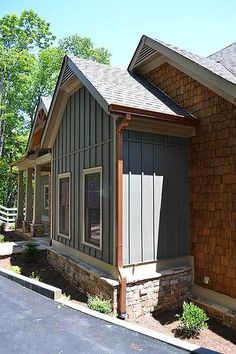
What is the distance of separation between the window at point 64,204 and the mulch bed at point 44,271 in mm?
1051

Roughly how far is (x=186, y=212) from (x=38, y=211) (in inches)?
285

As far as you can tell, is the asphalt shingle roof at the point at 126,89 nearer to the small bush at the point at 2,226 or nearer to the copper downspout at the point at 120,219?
the copper downspout at the point at 120,219

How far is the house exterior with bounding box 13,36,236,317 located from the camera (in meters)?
5.80

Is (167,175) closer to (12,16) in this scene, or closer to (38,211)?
(38,211)

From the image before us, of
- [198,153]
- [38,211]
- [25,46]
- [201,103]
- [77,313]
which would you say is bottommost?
[77,313]

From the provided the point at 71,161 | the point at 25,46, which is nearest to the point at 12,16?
the point at 25,46

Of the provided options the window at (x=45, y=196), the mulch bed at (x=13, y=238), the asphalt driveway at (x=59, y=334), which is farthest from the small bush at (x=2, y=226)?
the asphalt driveway at (x=59, y=334)

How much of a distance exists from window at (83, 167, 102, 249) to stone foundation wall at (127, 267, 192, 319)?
4.18ft

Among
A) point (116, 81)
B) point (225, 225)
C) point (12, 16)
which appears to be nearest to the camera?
point (225, 225)

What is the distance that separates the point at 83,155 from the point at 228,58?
4.53 m

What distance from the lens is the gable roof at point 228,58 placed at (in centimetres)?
701

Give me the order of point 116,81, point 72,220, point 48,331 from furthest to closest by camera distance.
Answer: point 72,220 → point 116,81 → point 48,331

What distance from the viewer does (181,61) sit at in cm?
687

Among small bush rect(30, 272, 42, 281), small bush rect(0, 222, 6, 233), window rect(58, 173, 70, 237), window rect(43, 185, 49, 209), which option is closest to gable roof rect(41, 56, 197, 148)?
window rect(58, 173, 70, 237)
